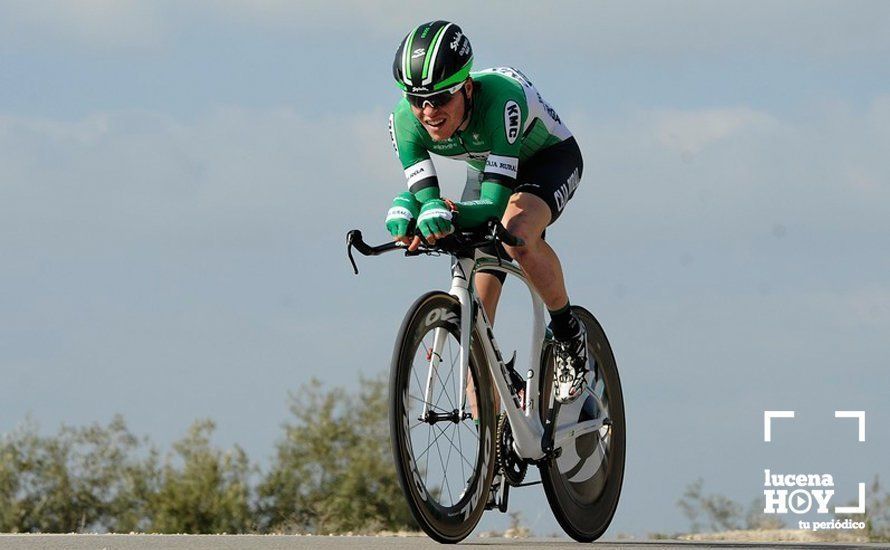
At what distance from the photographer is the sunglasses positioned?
757cm

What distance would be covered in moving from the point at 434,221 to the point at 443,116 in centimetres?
Answer: 88

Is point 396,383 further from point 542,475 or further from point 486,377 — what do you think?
point 542,475

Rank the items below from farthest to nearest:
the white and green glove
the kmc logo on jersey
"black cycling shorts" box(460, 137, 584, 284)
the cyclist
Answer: "black cycling shorts" box(460, 137, 584, 284) → the kmc logo on jersey → the cyclist → the white and green glove

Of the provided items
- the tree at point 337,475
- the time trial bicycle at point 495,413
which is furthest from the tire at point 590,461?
the tree at point 337,475

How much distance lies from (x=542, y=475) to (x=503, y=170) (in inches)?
77.8

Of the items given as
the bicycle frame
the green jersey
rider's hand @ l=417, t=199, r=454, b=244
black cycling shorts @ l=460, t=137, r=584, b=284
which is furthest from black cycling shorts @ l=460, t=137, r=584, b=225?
rider's hand @ l=417, t=199, r=454, b=244

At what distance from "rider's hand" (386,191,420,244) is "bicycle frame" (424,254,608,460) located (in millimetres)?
437

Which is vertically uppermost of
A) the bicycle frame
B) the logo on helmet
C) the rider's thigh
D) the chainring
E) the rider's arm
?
the logo on helmet

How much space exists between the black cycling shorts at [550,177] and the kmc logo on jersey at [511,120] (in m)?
0.49

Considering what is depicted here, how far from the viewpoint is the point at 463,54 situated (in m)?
7.60

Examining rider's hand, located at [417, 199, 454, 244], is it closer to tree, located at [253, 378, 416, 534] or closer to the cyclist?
the cyclist

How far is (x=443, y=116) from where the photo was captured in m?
7.66

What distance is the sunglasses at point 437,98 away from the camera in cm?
757

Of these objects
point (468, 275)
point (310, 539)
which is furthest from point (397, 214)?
point (310, 539)
